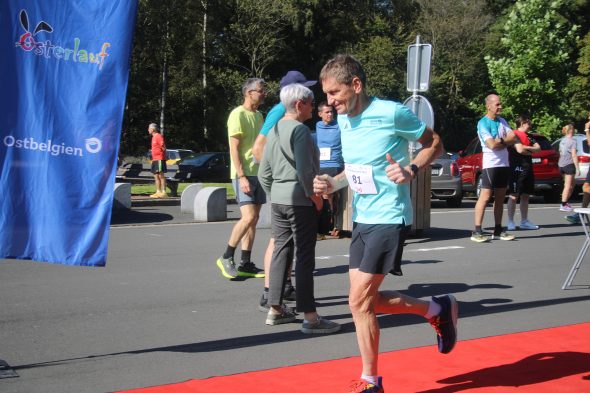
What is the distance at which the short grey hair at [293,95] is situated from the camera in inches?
244

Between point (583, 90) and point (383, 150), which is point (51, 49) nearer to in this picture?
point (383, 150)

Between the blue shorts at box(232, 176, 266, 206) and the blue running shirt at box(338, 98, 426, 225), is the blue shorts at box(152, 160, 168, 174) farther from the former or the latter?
the blue running shirt at box(338, 98, 426, 225)

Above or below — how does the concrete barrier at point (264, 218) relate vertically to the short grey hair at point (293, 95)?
below

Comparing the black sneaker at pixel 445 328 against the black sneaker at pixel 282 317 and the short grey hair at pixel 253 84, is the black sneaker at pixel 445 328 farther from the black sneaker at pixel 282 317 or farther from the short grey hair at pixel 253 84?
the short grey hair at pixel 253 84

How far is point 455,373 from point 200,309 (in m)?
2.69

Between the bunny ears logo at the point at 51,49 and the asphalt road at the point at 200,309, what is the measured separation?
6.49 feet

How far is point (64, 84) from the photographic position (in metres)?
4.66

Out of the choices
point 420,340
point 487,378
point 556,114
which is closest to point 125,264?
point 420,340

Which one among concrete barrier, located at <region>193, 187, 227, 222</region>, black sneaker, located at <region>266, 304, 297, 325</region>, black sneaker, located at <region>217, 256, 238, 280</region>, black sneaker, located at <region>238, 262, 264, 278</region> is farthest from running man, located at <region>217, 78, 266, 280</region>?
concrete barrier, located at <region>193, 187, 227, 222</region>

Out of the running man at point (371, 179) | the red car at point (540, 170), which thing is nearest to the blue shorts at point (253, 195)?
the running man at point (371, 179)

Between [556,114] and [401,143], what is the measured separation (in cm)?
2483

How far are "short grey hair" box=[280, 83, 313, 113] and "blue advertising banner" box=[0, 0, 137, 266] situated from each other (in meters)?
1.81

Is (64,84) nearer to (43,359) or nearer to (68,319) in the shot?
(43,359)

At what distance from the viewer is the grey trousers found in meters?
6.07
